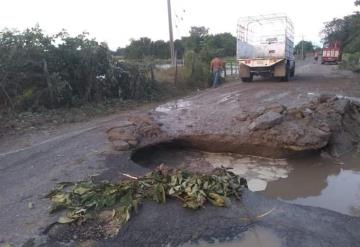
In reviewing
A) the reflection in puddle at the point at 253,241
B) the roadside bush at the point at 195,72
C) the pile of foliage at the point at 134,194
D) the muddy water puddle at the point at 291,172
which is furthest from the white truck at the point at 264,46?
the reflection in puddle at the point at 253,241

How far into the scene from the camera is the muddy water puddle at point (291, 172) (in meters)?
6.19

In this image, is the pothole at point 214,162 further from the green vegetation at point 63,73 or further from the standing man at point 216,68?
Answer: the standing man at point 216,68

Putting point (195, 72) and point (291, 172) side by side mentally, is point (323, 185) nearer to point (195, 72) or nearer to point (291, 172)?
point (291, 172)

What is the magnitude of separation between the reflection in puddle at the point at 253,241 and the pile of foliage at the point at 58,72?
8.50 meters

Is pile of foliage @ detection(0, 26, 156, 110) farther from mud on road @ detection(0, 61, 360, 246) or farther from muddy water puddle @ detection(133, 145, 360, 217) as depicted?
muddy water puddle @ detection(133, 145, 360, 217)

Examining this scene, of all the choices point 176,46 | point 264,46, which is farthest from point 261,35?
point 176,46

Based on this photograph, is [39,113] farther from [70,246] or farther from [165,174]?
[70,246]

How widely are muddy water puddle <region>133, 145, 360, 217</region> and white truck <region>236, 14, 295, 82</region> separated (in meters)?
10.4

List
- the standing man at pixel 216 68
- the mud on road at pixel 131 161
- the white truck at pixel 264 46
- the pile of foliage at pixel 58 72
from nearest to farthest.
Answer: the mud on road at pixel 131 161 < the pile of foliage at pixel 58 72 < the white truck at pixel 264 46 < the standing man at pixel 216 68

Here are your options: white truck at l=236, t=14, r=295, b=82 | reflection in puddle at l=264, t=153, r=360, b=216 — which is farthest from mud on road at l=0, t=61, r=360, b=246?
white truck at l=236, t=14, r=295, b=82

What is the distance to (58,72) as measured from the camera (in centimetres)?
1195

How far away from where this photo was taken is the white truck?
17.9m

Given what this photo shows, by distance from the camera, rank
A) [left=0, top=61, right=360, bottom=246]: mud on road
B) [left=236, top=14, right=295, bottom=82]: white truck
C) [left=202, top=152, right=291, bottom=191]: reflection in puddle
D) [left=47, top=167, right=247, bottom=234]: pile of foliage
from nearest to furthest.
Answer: [left=0, top=61, right=360, bottom=246]: mud on road < [left=47, top=167, right=247, bottom=234]: pile of foliage < [left=202, top=152, right=291, bottom=191]: reflection in puddle < [left=236, top=14, right=295, bottom=82]: white truck

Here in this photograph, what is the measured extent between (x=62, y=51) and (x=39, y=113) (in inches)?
93.5
